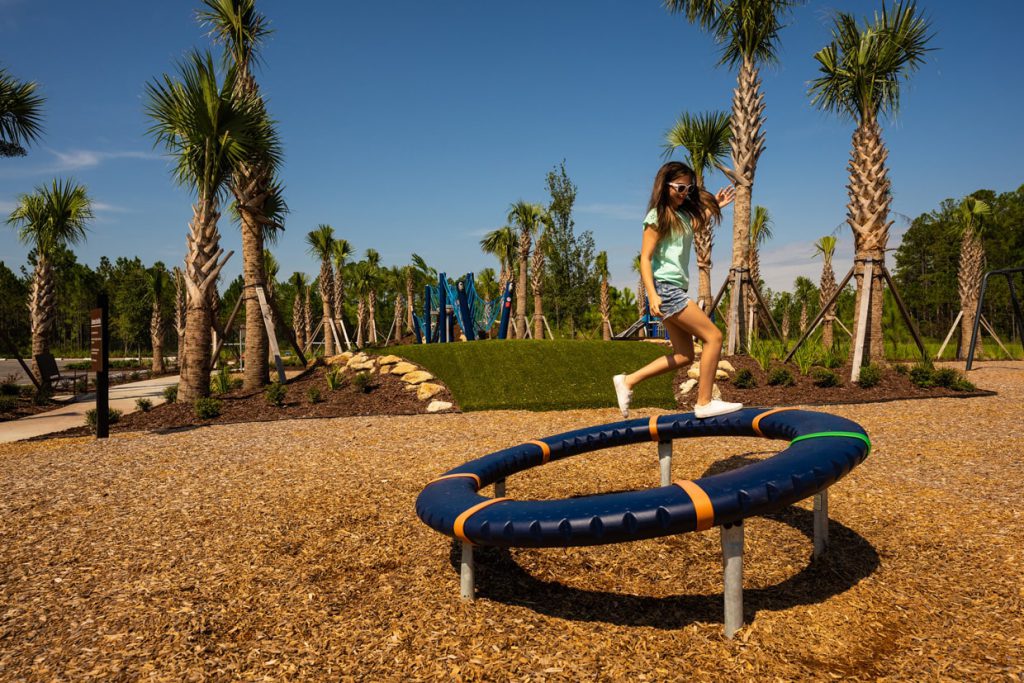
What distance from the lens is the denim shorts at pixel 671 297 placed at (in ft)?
12.3

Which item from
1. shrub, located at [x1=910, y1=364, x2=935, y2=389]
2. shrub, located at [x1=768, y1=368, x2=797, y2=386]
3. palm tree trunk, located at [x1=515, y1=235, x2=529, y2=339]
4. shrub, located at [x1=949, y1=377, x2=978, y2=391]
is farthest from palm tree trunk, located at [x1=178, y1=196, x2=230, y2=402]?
shrub, located at [x1=949, y1=377, x2=978, y2=391]

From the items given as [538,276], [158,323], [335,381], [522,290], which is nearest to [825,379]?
[335,381]

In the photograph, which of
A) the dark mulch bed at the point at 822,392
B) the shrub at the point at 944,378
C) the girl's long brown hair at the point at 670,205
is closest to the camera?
the girl's long brown hair at the point at 670,205

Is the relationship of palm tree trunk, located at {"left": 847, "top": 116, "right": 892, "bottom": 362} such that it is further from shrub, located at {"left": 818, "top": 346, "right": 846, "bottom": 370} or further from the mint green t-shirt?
the mint green t-shirt

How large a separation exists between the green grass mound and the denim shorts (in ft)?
15.6

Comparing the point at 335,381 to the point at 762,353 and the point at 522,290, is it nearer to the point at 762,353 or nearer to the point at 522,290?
the point at 762,353

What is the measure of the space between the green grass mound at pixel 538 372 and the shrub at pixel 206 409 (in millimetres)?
3999

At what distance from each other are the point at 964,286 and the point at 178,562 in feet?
88.9

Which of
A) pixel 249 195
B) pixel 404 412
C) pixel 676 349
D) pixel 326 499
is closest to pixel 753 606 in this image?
pixel 676 349

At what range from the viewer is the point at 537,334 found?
2473 cm

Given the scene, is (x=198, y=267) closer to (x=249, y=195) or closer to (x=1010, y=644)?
(x=249, y=195)

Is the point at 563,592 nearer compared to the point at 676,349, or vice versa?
the point at 563,592

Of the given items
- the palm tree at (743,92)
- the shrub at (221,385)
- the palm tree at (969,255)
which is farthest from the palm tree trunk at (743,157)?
the palm tree at (969,255)

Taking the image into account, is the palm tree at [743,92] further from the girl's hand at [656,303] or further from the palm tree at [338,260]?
the palm tree at [338,260]
